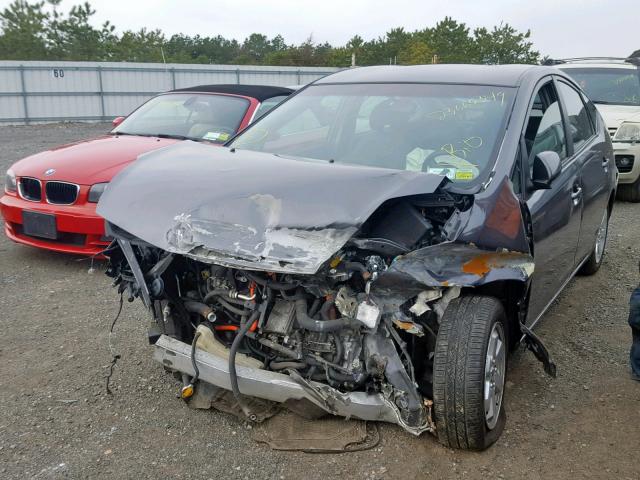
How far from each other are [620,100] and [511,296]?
23.3ft

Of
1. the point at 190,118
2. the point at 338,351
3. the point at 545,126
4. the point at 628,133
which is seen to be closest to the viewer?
the point at 338,351

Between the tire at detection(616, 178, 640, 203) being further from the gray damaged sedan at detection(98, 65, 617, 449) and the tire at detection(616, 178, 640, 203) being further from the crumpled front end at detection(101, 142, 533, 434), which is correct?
the crumpled front end at detection(101, 142, 533, 434)

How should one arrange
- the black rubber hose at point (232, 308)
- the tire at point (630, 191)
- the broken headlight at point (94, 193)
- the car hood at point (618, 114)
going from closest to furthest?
the black rubber hose at point (232, 308)
the broken headlight at point (94, 193)
the car hood at point (618, 114)
the tire at point (630, 191)

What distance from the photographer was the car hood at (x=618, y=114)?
8219 mm

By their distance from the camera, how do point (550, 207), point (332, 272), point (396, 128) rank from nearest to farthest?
point (332, 272) → point (550, 207) → point (396, 128)

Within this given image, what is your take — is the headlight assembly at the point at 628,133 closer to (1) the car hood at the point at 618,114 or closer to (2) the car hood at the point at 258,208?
(1) the car hood at the point at 618,114

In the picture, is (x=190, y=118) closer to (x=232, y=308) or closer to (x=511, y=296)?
(x=232, y=308)

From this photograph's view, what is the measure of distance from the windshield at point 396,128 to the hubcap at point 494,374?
0.77 m

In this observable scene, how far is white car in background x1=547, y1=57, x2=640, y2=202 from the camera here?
26.7ft

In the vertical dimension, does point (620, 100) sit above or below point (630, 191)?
above

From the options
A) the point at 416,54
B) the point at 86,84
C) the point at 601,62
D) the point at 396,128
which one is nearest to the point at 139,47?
the point at 416,54

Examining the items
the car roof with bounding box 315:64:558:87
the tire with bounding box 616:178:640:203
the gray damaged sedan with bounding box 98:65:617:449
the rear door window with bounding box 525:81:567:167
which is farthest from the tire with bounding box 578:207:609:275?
the tire with bounding box 616:178:640:203

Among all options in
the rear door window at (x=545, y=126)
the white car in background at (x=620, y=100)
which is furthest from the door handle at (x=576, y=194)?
the white car in background at (x=620, y=100)

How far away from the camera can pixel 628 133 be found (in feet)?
26.7
